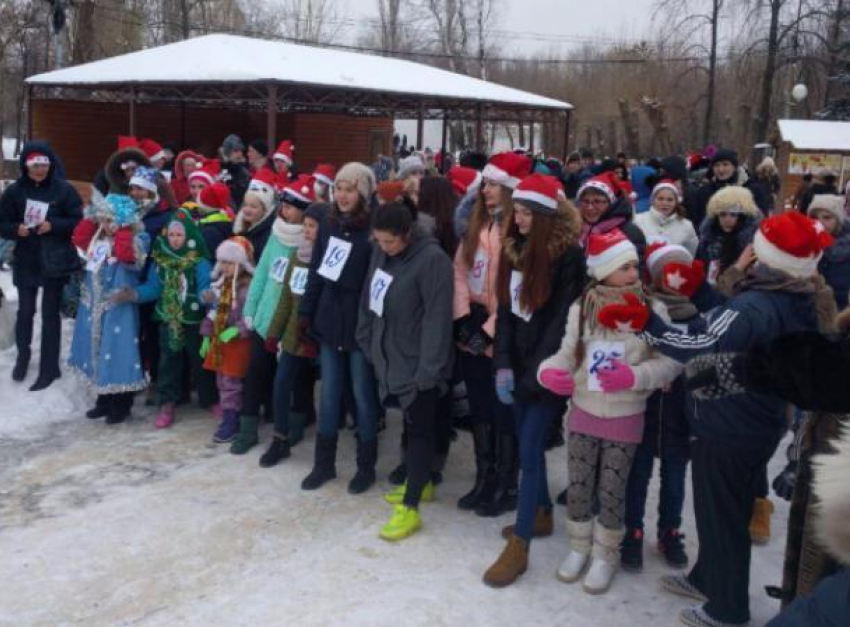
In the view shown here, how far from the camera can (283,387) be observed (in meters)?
5.41

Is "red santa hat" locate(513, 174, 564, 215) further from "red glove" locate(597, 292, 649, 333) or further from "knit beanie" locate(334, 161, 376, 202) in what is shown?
"knit beanie" locate(334, 161, 376, 202)

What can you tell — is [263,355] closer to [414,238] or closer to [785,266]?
[414,238]

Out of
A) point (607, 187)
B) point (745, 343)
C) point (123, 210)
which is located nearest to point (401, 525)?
point (745, 343)

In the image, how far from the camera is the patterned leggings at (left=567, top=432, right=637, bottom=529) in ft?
12.8

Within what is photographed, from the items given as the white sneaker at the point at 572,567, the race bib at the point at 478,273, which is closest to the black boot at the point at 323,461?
the race bib at the point at 478,273

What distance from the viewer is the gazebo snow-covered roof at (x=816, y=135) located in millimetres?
17750

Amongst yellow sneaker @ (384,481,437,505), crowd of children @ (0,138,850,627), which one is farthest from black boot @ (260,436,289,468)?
yellow sneaker @ (384,481,437,505)

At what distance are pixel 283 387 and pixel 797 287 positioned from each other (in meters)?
3.20

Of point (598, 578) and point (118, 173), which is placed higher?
point (118, 173)

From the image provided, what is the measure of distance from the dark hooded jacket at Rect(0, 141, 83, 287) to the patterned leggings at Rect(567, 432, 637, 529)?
14.5ft

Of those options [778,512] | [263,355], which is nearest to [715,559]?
[778,512]

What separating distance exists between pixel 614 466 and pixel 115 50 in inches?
1453

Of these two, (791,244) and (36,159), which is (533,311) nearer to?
(791,244)

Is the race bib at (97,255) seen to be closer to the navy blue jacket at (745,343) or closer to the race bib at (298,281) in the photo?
the race bib at (298,281)
